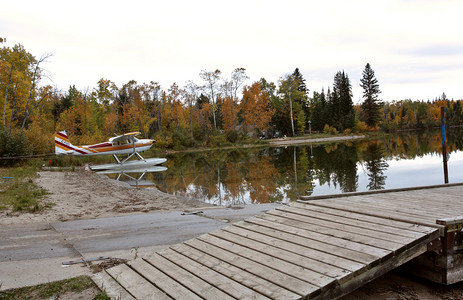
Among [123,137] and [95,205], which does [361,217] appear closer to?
[95,205]

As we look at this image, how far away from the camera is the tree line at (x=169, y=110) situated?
3319 cm

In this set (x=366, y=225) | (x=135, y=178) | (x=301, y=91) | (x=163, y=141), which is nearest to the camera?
(x=366, y=225)

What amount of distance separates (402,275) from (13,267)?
4615 mm

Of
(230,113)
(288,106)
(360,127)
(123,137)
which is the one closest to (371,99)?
(360,127)

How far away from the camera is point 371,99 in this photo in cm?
6738

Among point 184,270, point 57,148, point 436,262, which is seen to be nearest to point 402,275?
point 436,262

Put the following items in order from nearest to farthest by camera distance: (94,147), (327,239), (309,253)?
(309,253) → (327,239) → (94,147)

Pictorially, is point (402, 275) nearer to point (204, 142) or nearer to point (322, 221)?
point (322, 221)

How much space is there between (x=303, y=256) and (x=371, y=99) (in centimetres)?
7083

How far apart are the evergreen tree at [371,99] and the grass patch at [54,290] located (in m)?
70.8

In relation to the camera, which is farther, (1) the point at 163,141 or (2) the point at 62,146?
(1) the point at 163,141

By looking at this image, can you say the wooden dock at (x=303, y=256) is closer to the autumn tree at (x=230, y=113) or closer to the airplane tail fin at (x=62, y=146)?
the airplane tail fin at (x=62, y=146)

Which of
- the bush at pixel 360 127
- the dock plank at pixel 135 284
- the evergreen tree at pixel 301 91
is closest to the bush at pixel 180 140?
the evergreen tree at pixel 301 91

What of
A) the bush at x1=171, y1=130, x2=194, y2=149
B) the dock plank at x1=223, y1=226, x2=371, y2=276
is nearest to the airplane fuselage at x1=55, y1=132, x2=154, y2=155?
the bush at x1=171, y1=130, x2=194, y2=149
